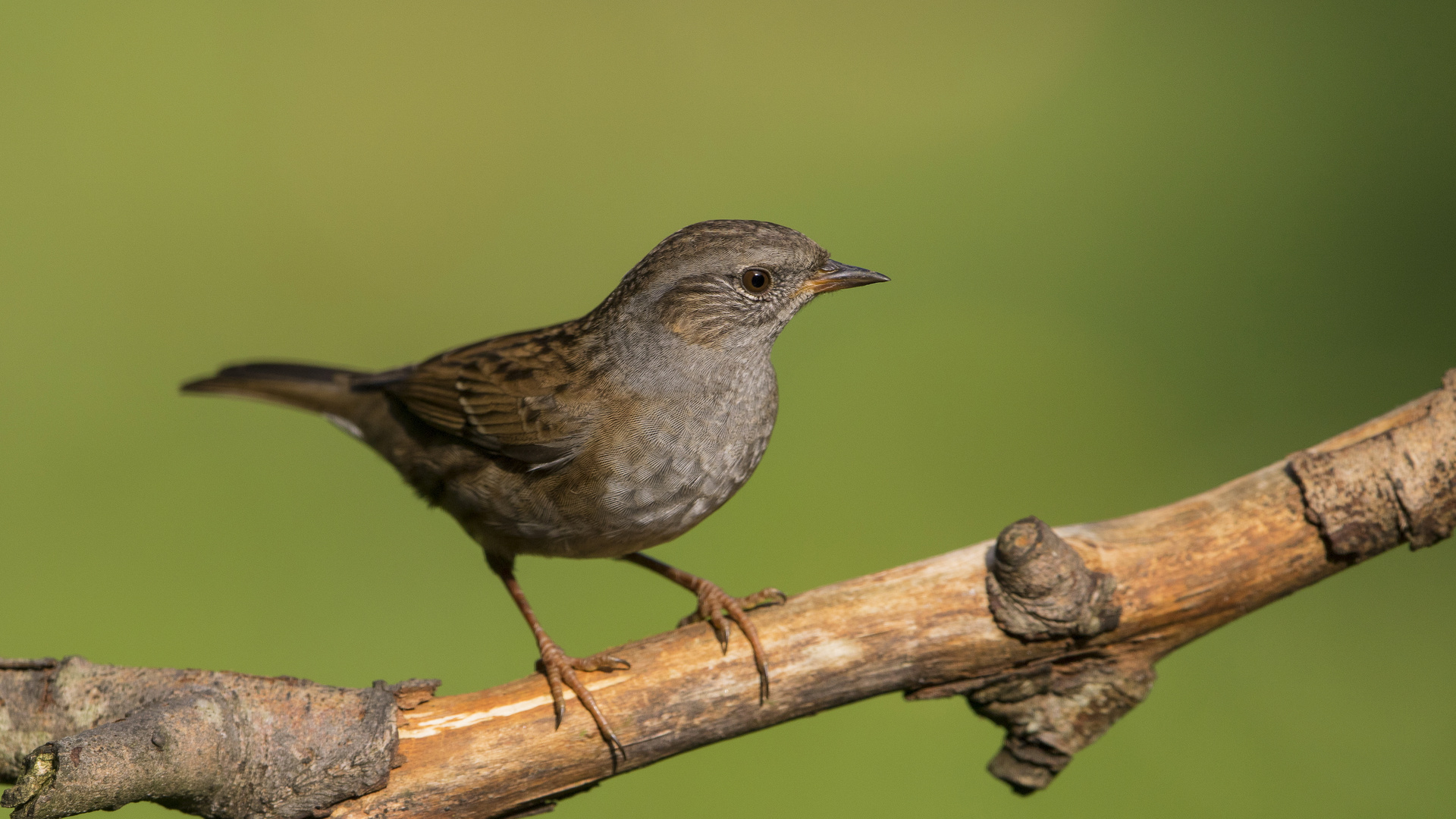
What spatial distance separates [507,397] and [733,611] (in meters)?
1.11

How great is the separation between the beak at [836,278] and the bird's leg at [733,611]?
3.33 feet

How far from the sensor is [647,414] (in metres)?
3.72

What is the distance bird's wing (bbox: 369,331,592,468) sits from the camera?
150 inches

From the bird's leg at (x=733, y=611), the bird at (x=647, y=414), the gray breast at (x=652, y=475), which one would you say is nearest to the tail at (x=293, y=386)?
the bird at (x=647, y=414)

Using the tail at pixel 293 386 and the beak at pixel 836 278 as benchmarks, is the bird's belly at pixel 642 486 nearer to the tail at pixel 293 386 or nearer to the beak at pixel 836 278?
the beak at pixel 836 278

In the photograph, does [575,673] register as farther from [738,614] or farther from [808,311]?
[808,311]

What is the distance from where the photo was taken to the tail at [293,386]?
4914mm

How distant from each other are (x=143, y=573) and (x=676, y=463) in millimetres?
4128

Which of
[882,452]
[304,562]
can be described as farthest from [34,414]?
[882,452]

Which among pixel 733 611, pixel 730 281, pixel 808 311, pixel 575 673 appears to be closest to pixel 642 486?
A: pixel 733 611

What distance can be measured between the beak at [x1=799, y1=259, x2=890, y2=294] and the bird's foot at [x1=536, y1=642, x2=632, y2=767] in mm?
1370

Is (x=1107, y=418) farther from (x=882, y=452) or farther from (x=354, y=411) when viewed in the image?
(x=354, y=411)

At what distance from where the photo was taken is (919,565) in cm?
373

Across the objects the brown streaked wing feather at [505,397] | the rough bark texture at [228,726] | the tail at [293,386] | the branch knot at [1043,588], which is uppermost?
the tail at [293,386]
